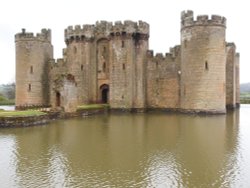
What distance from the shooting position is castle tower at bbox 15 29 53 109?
33.1 m

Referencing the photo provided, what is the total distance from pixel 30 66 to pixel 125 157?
2365cm

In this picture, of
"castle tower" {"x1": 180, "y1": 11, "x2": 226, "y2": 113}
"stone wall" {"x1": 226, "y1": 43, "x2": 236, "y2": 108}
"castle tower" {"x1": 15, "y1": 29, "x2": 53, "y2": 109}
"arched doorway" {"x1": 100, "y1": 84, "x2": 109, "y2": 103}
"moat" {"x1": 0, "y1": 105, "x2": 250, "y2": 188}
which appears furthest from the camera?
"arched doorway" {"x1": 100, "y1": 84, "x2": 109, "y2": 103}

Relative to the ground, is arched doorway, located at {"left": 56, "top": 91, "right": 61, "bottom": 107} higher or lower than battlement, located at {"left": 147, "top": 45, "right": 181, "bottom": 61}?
lower

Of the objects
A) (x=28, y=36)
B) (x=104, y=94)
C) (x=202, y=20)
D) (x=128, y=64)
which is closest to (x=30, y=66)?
(x=28, y=36)

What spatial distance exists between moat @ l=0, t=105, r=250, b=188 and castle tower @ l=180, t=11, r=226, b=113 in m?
8.05

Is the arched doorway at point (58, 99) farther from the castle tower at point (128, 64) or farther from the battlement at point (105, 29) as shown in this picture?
the battlement at point (105, 29)

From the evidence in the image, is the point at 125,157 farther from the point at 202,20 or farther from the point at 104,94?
the point at 104,94

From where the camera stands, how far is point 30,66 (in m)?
33.2

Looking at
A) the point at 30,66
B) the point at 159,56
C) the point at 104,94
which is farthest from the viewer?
the point at 104,94

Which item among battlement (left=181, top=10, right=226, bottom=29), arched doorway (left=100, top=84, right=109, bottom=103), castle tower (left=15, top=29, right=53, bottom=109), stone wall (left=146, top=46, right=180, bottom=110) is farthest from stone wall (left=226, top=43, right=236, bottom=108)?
castle tower (left=15, top=29, right=53, bottom=109)

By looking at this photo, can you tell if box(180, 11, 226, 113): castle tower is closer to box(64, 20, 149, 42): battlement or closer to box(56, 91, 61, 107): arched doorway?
box(64, 20, 149, 42): battlement

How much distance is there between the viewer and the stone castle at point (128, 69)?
86.7ft

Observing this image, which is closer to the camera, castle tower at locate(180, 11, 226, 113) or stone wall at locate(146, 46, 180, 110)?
castle tower at locate(180, 11, 226, 113)

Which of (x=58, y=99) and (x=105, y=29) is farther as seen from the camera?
(x=105, y=29)
